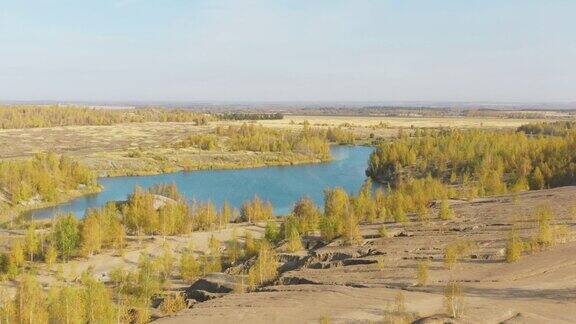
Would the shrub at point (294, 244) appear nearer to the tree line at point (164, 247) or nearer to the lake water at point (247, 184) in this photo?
the tree line at point (164, 247)

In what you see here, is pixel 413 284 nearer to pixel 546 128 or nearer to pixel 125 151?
pixel 125 151

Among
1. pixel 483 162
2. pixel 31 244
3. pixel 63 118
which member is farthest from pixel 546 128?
pixel 63 118

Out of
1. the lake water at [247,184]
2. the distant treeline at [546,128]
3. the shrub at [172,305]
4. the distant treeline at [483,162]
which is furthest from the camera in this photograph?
the distant treeline at [546,128]

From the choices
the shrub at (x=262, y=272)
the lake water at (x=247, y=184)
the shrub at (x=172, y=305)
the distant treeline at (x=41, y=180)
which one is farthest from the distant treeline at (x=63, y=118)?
the shrub at (x=172, y=305)

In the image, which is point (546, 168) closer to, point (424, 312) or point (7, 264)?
point (424, 312)

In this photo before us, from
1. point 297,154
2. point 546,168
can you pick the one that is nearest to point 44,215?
point 546,168
